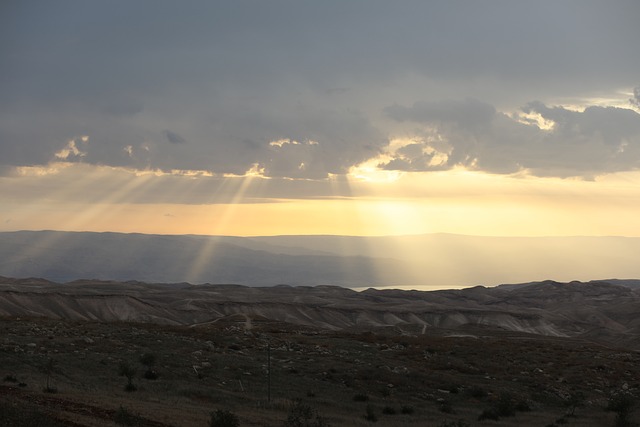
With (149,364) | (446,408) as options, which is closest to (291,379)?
(149,364)

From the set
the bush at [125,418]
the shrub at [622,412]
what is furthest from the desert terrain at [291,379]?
the shrub at [622,412]

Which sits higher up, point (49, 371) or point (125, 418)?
point (49, 371)

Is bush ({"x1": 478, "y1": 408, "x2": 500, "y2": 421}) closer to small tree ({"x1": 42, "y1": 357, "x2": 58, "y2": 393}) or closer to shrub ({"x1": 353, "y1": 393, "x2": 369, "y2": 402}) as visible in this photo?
shrub ({"x1": 353, "y1": 393, "x2": 369, "y2": 402})

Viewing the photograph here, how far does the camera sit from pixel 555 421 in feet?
110

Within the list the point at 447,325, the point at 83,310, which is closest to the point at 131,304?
the point at 83,310

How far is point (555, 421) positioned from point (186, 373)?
2114 centimetres

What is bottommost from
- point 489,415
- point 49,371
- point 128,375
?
point 489,415

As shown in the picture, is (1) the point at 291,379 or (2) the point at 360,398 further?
(1) the point at 291,379

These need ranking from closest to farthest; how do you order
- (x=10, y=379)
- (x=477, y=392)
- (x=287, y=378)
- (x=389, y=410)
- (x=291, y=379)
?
(x=10, y=379) → (x=389, y=410) → (x=477, y=392) → (x=291, y=379) → (x=287, y=378)

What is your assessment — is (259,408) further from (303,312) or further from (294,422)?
(303,312)

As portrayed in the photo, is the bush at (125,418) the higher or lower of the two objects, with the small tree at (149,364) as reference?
lower

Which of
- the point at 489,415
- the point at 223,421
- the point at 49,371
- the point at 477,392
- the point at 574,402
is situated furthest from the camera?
the point at 477,392

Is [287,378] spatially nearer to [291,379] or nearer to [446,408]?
[291,379]

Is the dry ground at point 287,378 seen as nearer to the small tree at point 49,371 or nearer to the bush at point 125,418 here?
the small tree at point 49,371
